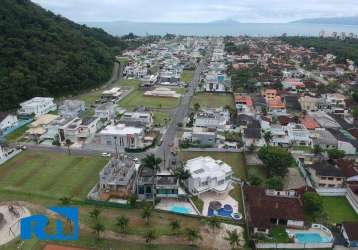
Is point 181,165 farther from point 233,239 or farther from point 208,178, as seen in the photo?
point 233,239

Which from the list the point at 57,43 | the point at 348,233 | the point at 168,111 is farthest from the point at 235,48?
the point at 348,233

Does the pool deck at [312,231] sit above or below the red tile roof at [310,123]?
below

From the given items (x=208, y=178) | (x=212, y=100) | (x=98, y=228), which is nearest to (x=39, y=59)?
(x=212, y=100)

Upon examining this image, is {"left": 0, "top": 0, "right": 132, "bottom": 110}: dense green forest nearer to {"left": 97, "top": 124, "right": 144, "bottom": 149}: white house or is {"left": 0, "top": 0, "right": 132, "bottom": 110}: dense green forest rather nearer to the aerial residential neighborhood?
the aerial residential neighborhood

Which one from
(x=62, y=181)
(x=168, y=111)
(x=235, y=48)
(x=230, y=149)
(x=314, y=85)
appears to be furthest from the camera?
(x=235, y=48)

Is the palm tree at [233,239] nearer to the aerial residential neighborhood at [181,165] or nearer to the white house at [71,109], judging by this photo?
the aerial residential neighborhood at [181,165]

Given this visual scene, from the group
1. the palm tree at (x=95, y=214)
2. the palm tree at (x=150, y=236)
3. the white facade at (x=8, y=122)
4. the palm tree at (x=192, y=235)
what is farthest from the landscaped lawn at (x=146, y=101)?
the palm tree at (x=150, y=236)

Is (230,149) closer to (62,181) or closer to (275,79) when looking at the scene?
(62,181)

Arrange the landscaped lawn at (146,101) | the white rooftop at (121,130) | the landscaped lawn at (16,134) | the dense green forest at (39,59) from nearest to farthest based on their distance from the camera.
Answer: the white rooftop at (121,130) < the landscaped lawn at (16,134) < the dense green forest at (39,59) < the landscaped lawn at (146,101)
